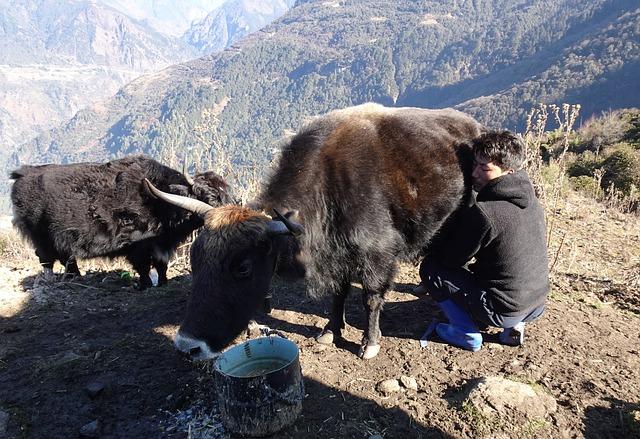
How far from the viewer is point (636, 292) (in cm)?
519

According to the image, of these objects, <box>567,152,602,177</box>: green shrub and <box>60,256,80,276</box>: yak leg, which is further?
<box>567,152,602,177</box>: green shrub

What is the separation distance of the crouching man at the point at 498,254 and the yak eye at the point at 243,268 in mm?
1913

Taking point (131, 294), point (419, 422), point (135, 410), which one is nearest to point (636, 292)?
point (419, 422)

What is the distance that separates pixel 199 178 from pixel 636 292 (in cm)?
582

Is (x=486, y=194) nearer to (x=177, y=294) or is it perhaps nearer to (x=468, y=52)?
(x=177, y=294)

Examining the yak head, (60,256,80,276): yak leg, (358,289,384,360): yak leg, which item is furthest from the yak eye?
(60,256,80,276): yak leg

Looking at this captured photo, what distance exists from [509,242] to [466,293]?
2.05 ft

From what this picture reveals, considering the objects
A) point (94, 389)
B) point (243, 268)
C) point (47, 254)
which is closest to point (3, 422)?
point (94, 389)

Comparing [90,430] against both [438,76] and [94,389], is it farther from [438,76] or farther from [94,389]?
[438,76]

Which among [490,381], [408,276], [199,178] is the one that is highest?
[199,178]

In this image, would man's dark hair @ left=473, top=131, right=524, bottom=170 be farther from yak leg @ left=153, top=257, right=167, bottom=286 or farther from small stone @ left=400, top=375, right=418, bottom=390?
yak leg @ left=153, top=257, right=167, bottom=286

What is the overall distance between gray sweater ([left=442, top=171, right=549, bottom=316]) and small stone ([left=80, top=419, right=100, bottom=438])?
3286mm

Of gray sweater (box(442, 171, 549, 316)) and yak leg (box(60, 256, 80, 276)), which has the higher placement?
gray sweater (box(442, 171, 549, 316))

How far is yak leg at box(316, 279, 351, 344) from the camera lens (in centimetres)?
440
